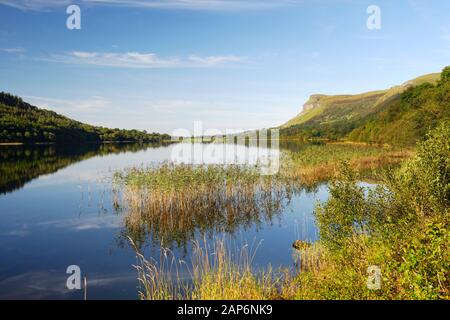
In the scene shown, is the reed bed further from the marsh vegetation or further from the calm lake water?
the calm lake water

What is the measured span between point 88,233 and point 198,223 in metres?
7.90

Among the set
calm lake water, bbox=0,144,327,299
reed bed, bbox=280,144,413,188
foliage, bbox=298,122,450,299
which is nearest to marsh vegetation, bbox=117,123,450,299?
foliage, bbox=298,122,450,299

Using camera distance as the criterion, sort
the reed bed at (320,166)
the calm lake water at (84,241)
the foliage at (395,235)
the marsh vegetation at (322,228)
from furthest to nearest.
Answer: the reed bed at (320,166)
the calm lake water at (84,241)
the marsh vegetation at (322,228)
the foliage at (395,235)

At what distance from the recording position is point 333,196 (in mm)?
17734

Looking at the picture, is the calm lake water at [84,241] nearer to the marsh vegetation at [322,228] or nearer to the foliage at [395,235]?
the marsh vegetation at [322,228]

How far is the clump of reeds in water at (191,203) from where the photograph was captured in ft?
79.7

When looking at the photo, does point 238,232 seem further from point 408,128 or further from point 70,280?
point 408,128

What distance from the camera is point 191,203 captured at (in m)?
27.2

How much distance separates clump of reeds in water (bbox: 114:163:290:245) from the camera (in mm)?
24297

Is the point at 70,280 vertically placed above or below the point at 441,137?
below

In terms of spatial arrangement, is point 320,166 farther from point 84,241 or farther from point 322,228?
point 84,241

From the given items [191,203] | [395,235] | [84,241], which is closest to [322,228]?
[395,235]

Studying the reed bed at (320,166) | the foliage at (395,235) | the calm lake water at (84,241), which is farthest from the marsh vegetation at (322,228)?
the reed bed at (320,166)
